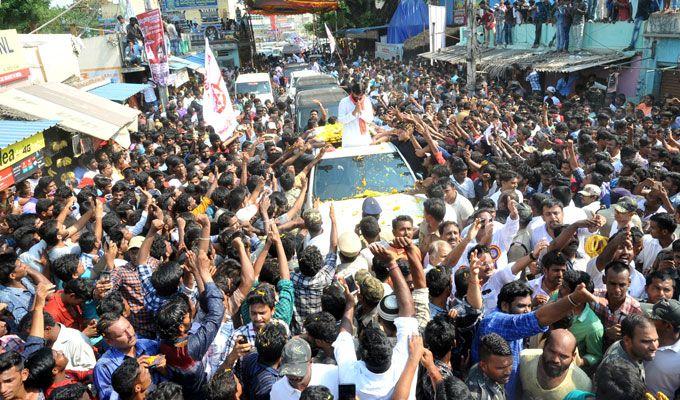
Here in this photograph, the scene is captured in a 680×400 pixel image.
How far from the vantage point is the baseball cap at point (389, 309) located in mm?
3307

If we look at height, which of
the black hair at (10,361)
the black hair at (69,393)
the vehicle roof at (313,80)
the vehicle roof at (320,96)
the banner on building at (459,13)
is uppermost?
the banner on building at (459,13)

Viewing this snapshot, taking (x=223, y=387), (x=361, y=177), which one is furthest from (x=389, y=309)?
(x=361, y=177)

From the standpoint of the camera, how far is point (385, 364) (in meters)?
2.78

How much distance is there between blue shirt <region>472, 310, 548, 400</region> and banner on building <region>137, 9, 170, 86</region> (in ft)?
40.6

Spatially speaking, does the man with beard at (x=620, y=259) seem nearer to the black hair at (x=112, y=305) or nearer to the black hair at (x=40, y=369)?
the black hair at (x=112, y=305)

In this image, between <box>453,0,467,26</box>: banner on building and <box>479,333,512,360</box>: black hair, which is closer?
<box>479,333,512,360</box>: black hair

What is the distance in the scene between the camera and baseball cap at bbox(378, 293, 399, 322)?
10.8ft

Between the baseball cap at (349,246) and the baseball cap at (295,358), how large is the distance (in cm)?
159

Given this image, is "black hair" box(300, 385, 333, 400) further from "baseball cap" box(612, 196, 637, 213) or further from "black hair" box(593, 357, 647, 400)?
"baseball cap" box(612, 196, 637, 213)

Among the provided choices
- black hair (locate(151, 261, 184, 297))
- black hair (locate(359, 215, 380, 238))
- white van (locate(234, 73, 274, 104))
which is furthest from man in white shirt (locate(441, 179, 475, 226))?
white van (locate(234, 73, 274, 104))

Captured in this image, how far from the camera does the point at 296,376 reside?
9.07ft

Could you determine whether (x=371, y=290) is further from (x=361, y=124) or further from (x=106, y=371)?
(x=361, y=124)

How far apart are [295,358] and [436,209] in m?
2.59

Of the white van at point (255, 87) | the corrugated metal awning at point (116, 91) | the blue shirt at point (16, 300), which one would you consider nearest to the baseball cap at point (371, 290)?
the blue shirt at point (16, 300)
